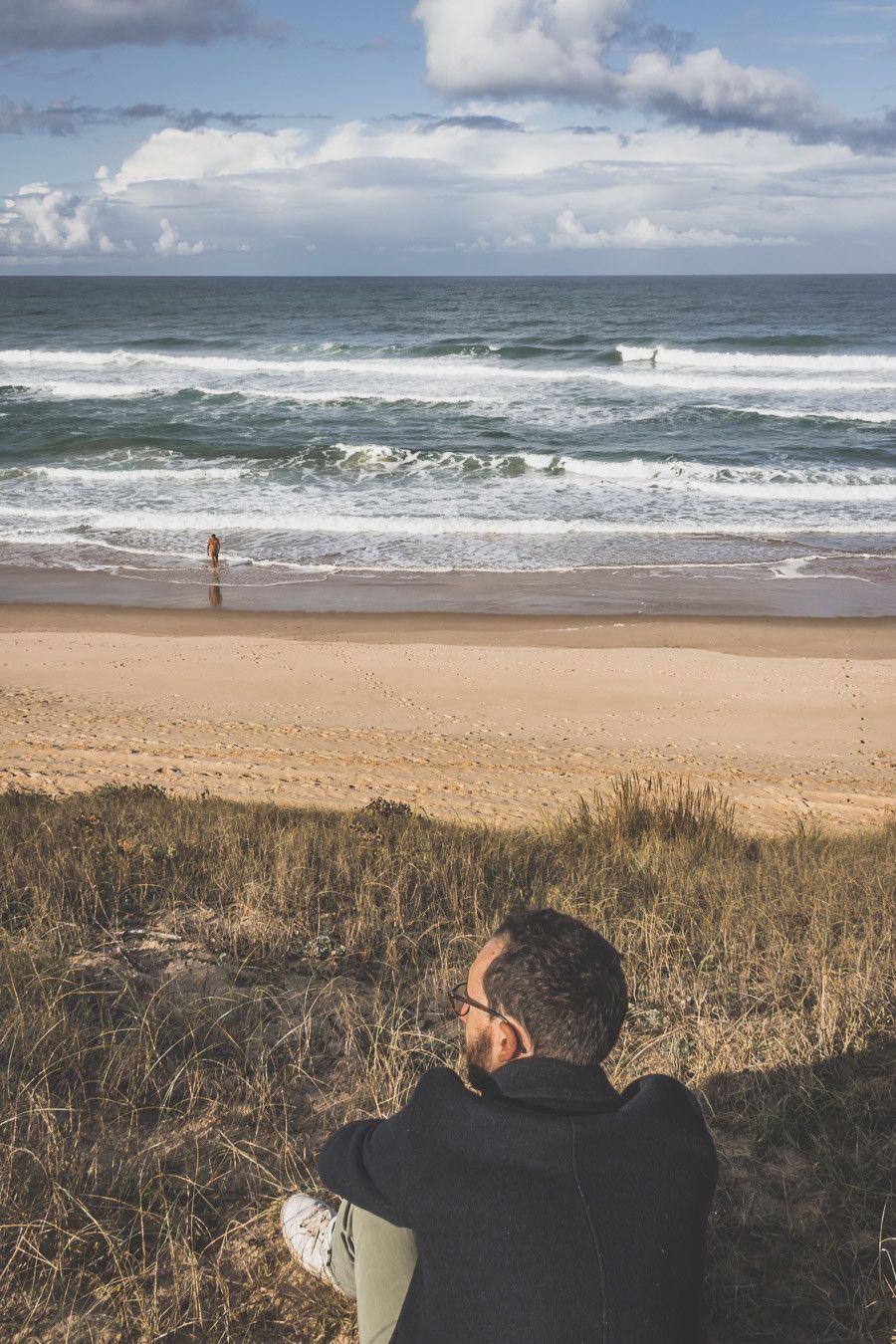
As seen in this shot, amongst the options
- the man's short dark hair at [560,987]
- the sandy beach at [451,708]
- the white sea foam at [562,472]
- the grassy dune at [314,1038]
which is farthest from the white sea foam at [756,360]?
the man's short dark hair at [560,987]

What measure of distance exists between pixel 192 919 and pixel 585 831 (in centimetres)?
279

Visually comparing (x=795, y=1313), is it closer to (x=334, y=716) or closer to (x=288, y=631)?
(x=334, y=716)

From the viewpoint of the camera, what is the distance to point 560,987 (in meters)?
2.10

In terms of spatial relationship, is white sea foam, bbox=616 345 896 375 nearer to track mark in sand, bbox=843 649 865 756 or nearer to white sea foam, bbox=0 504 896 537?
white sea foam, bbox=0 504 896 537

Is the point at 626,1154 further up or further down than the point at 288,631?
further up

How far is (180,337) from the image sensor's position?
187 feet

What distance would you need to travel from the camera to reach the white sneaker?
9.04 feet

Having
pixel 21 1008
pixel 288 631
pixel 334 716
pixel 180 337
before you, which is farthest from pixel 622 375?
pixel 21 1008

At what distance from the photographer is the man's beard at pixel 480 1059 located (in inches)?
84.4

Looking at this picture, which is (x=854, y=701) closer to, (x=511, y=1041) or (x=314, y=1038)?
(x=314, y=1038)

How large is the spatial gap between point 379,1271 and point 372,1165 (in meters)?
0.44

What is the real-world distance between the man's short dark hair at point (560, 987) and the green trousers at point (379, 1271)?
574 millimetres

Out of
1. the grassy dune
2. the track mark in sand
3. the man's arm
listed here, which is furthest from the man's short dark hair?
the track mark in sand

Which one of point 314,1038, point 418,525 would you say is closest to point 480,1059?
point 314,1038
